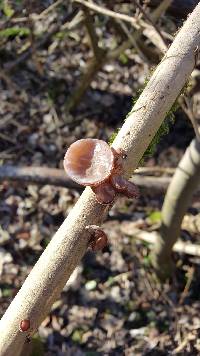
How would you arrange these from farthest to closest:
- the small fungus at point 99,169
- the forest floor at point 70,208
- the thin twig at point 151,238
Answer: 1. the thin twig at point 151,238
2. the forest floor at point 70,208
3. the small fungus at point 99,169

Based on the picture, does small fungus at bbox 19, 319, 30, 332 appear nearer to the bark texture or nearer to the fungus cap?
the fungus cap

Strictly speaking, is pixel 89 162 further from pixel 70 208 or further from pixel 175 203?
pixel 70 208

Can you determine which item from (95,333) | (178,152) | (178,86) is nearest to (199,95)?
(178,152)

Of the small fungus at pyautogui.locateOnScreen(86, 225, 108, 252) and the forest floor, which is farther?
the forest floor

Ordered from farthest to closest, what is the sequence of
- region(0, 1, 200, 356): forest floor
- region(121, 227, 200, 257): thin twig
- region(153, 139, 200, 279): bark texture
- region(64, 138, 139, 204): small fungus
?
region(121, 227, 200, 257): thin twig < region(0, 1, 200, 356): forest floor < region(153, 139, 200, 279): bark texture < region(64, 138, 139, 204): small fungus

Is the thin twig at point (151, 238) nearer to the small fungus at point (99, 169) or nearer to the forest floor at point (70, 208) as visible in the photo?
the forest floor at point (70, 208)

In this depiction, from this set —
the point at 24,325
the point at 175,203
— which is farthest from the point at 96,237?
the point at 175,203

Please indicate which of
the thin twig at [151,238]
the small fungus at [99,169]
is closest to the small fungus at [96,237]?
the small fungus at [99,169]

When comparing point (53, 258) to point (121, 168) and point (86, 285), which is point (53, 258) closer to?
point (121, 168)

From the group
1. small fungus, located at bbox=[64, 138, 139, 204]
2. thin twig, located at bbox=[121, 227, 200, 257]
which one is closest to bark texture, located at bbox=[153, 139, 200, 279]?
thin twig, located at bbox=[121, 227, 200, 257]
